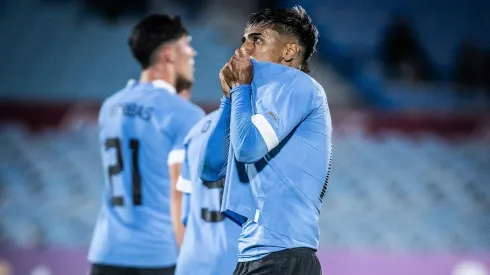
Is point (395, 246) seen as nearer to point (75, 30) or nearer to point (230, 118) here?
point (75, 30)

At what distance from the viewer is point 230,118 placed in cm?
273

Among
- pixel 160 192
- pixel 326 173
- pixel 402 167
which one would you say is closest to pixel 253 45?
pixel 326 173

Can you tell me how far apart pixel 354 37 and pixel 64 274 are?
27.6 ft

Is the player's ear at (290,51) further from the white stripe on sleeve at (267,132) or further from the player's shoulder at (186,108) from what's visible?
the player's shoulder at (186,108)

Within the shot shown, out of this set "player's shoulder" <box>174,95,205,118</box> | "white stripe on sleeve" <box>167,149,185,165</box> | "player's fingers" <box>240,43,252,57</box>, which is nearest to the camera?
"player's fingers" <box>240,43,252,57</box>

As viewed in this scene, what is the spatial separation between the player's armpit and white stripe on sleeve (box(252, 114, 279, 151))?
4.67 feet

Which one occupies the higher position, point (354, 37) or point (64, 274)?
point (354, 37)

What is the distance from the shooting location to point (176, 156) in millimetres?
3965

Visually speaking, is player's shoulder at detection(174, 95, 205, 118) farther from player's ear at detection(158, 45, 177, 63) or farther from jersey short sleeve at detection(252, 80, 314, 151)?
jersey short sleeve at detection(252, 80, 314, 151)

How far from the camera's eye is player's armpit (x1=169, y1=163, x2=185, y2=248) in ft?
12.8

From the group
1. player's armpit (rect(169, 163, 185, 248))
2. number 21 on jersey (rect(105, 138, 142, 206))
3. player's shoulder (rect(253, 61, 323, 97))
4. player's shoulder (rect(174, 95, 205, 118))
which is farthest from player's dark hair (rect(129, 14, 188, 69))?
player's shoulder (rect(253, 61, 323, 97))

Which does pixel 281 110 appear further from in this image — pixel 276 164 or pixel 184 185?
pixel 184 185

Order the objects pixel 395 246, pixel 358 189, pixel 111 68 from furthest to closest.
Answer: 1. pixel 111 68
2. pixel 358 189
3. pixel 395 246

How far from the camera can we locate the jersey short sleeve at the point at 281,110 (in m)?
2.52
